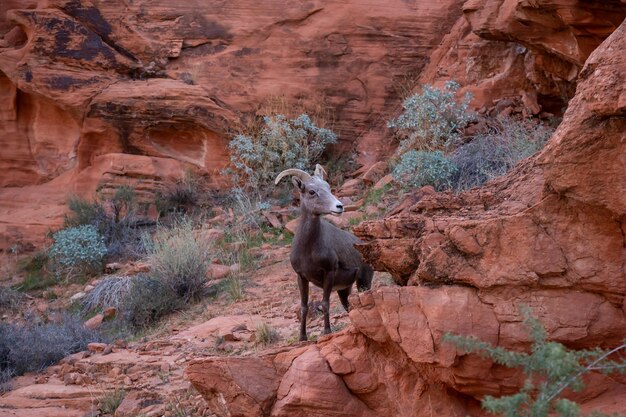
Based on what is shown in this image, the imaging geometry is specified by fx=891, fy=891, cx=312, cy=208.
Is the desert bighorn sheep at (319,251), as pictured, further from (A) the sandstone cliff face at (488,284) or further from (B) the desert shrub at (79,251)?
(B) the desert shrub at (79,251)

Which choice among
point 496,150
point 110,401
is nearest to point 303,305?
point 110,401

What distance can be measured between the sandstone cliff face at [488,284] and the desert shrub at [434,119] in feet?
25.7

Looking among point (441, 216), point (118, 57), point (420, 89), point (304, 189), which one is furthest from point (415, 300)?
point (118, 57)

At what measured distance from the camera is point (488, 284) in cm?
525

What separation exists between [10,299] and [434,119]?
7.01m

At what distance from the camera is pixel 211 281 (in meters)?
12.1

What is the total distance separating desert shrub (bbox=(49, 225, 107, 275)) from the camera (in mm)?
13953

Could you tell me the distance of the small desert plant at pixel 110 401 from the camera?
765 cm

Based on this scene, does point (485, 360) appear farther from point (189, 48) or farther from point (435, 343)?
point (189, 48)

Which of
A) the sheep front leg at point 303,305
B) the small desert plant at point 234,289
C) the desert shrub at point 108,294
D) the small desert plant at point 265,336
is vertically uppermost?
the sheep front leg at point 303,305

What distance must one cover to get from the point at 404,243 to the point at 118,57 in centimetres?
1096

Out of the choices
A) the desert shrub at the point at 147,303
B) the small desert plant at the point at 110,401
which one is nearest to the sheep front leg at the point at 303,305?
the small desert plant at the point at 110,401

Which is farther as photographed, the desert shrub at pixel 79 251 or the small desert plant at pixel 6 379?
the desert shrub at pixel 79 251

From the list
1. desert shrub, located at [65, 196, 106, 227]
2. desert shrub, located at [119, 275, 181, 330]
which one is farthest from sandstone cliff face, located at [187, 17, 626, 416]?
desert shrub, located at [65, 196, 106, 227]
